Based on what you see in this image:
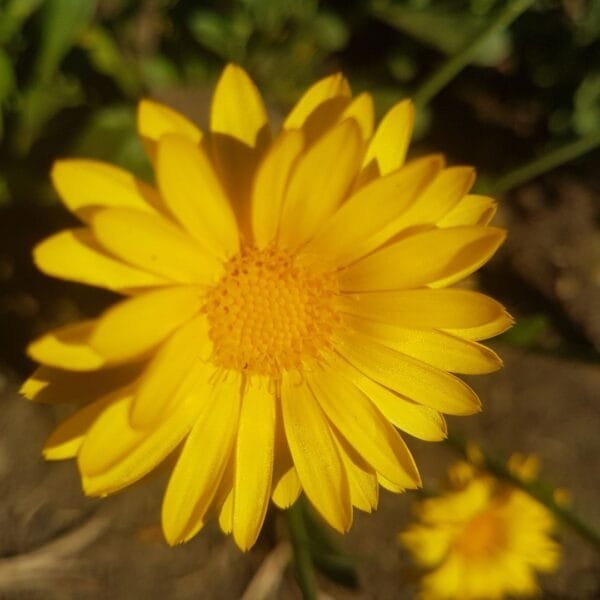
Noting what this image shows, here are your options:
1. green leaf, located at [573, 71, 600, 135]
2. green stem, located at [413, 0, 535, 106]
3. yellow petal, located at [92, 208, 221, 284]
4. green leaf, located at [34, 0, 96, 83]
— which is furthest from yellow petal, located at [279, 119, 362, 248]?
green leaf, located at [573, 71, 600, 135]

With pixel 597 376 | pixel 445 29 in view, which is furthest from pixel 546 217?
pixel 445 29

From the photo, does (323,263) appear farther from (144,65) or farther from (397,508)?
(397,508)

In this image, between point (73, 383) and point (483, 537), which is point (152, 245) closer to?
point (73, 383)

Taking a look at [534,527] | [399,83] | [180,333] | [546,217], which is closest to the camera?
[180,333]

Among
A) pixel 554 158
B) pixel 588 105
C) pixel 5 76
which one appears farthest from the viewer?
pixel 588 105

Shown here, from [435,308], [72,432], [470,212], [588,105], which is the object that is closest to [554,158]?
[588,105]

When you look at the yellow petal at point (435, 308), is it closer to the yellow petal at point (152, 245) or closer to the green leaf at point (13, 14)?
the yellow petal at point (152, 245)
